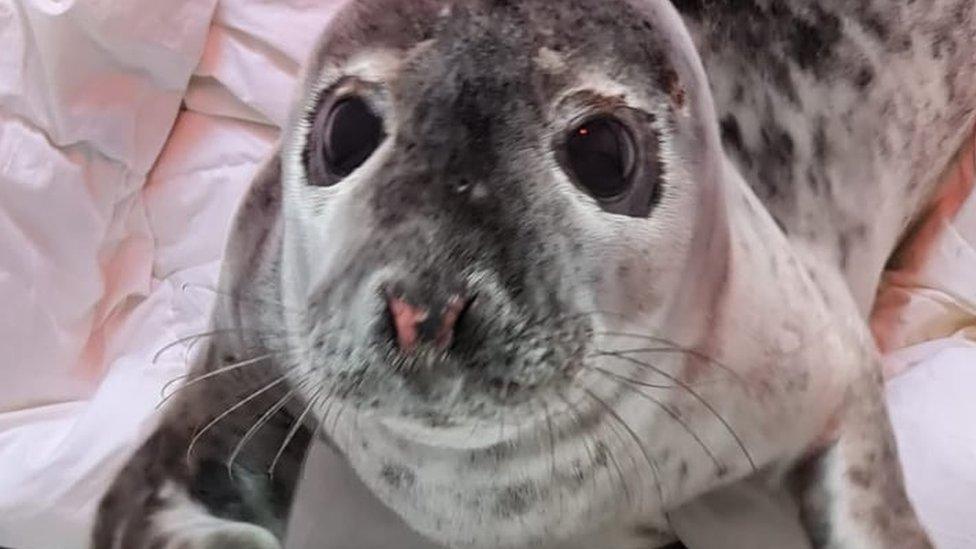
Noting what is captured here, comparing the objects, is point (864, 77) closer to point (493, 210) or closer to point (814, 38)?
point (814, 38)

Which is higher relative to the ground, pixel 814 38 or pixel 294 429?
pixel 814 38

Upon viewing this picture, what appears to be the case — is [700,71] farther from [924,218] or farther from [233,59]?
[233,59]

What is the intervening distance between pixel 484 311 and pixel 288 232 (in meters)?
→ 0.12

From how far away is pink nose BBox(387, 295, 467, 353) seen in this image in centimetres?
42

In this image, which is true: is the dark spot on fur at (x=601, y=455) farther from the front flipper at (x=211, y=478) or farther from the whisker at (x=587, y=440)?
the front flipper at (x=211, y=478)

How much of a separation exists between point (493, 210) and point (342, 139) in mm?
70

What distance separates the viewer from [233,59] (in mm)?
1059

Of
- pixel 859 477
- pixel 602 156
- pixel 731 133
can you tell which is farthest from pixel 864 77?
pixel 602 156

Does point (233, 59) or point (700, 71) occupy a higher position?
point (700, 71)

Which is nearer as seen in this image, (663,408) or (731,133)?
(663,408)

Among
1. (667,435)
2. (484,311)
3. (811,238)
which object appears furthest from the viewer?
(811,238)

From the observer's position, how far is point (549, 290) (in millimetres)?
443

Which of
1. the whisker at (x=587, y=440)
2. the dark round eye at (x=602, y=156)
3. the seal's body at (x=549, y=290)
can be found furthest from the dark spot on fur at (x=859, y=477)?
the dark round eye at (x=602, y=156)

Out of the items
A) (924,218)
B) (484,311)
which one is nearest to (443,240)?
(484,311)
